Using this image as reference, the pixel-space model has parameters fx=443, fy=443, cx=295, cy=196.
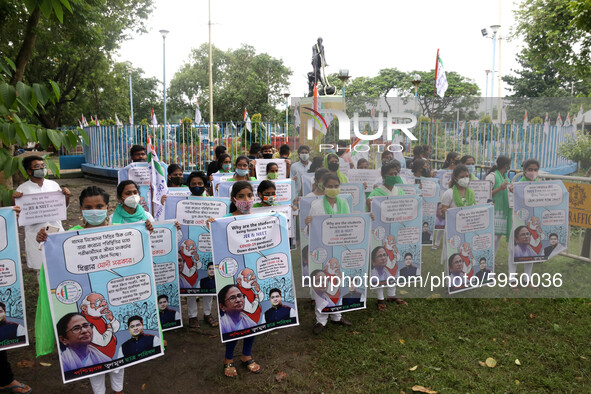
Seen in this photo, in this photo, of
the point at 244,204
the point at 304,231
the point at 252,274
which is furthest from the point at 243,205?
Answer: the point at 304,231

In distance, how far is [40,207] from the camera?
196 inches

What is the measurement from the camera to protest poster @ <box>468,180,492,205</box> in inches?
235

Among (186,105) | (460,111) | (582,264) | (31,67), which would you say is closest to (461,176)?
(460,111)

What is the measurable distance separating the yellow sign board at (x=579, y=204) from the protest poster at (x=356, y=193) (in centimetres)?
270

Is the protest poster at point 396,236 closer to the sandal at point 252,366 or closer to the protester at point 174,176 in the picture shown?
the sandal at point 252,366

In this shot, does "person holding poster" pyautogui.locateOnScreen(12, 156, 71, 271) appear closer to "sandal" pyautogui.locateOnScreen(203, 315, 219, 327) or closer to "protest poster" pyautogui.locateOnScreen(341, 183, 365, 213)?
"sandal" pyautogui.locateOnScreen(203, 315, 219, 327)

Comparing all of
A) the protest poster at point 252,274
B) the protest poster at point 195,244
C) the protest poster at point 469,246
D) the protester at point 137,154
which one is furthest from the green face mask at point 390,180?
the protester at point 137,154

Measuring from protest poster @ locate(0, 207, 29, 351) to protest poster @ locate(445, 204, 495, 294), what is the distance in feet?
14.5

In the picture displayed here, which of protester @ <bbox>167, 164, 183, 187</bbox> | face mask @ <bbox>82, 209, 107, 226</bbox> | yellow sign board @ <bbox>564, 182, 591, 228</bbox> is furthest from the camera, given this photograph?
protester @ <bbox>167, 164, 183, 187</bbox>

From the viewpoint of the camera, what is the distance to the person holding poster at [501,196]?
5.96 meters

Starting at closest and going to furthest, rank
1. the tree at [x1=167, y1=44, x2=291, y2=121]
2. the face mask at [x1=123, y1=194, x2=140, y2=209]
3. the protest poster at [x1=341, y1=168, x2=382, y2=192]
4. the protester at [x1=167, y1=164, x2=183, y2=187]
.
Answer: the face mask at [x1=123, y1=194, x2=140, y2=209], the protester at [x1=167, y1=164, x2=183, y2=187], the protest poster at [x1=341, y1=168, x2=382, y2=192], the tree at [x1=167, y1=44, x2=291, y2=121]

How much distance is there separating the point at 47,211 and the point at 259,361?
2.96 metres

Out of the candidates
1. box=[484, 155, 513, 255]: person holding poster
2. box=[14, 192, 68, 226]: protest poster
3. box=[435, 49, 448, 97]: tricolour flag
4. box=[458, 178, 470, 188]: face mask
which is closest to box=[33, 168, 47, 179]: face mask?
box=[14, 192, 68, 226]: protest poster

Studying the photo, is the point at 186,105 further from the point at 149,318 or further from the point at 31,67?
the point at 149,318
